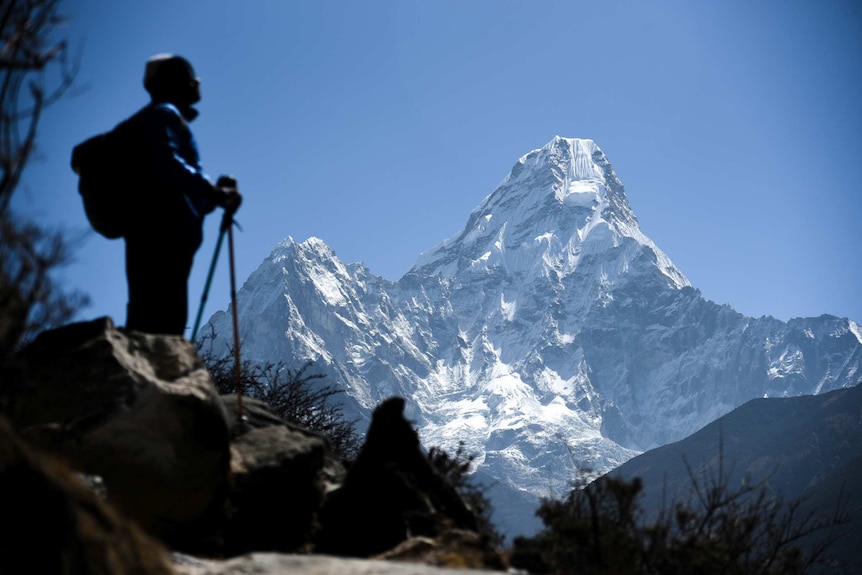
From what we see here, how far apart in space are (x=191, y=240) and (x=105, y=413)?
6.22 ft

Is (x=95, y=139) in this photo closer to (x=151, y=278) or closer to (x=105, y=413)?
(x=151, y=278)

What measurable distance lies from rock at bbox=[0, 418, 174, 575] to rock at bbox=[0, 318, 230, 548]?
1.70m

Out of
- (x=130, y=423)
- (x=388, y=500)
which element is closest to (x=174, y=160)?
(x=130, y=423)

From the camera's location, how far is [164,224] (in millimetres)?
6719

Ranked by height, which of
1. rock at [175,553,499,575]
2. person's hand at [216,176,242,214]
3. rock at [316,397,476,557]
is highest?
person's hand at [216,176,242,214]

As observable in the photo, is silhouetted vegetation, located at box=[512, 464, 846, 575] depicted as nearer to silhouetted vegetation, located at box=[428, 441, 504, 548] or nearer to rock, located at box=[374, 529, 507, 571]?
rock, located at box=[374, 529, 507, 571]

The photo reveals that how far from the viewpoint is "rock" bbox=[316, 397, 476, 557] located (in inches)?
229

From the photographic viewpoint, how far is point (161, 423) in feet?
17.5

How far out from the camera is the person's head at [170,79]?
22.9ft

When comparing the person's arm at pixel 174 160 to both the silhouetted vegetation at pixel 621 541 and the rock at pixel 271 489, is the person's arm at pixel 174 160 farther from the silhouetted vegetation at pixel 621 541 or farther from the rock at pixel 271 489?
the silhouetted vegetation at pixel 621 541

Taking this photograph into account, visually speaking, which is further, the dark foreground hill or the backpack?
the dark foreground hill

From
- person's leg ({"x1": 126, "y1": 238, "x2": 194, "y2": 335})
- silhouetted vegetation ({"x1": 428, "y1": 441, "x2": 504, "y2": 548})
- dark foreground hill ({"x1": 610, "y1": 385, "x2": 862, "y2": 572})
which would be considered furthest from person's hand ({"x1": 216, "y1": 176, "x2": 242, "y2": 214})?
dark foreground hill ({"x1": 610, "y1": 385, "x2": 862, "y2": 572})

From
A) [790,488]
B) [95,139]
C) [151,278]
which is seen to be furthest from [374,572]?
[790,488]

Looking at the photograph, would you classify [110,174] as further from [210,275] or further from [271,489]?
[271,489]
